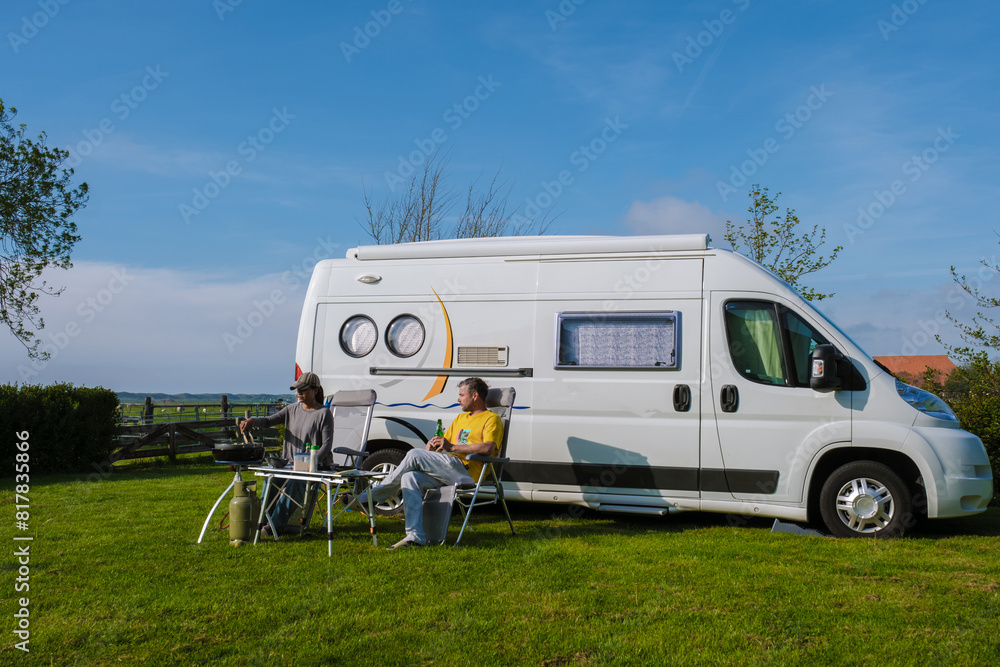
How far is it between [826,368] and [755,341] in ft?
2.11

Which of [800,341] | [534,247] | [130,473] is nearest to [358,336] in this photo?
[534,247]

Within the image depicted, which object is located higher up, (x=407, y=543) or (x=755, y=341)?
(x=755, y=341)

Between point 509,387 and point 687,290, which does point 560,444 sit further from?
point 687,290

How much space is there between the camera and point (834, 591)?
4637 millimetres

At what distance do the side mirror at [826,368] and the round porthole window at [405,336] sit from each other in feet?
11.9

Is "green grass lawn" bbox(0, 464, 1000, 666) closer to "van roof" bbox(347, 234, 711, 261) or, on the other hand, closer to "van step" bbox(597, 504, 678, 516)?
"van step" bbox(597, 504, 678, 516)

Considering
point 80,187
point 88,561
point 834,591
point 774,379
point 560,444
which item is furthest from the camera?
point 80,187

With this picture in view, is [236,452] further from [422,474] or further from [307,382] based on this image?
[422,474]

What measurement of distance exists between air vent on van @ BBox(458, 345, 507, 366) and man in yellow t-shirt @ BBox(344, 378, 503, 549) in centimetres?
55

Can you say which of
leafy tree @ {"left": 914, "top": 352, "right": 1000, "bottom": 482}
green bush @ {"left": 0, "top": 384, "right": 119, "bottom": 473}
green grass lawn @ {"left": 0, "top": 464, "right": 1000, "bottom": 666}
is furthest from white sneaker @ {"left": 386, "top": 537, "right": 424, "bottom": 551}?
green bush @ {"left": 0, "top": 384, "right": 119, "bottom": 473}

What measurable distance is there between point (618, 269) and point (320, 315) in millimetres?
3127

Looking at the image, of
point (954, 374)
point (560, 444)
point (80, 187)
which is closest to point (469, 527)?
point (560, 444)

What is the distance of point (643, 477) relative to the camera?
6891 millimetres

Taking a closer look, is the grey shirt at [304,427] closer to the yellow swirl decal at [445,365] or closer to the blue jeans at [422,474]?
the blue jeans at [422,474]
